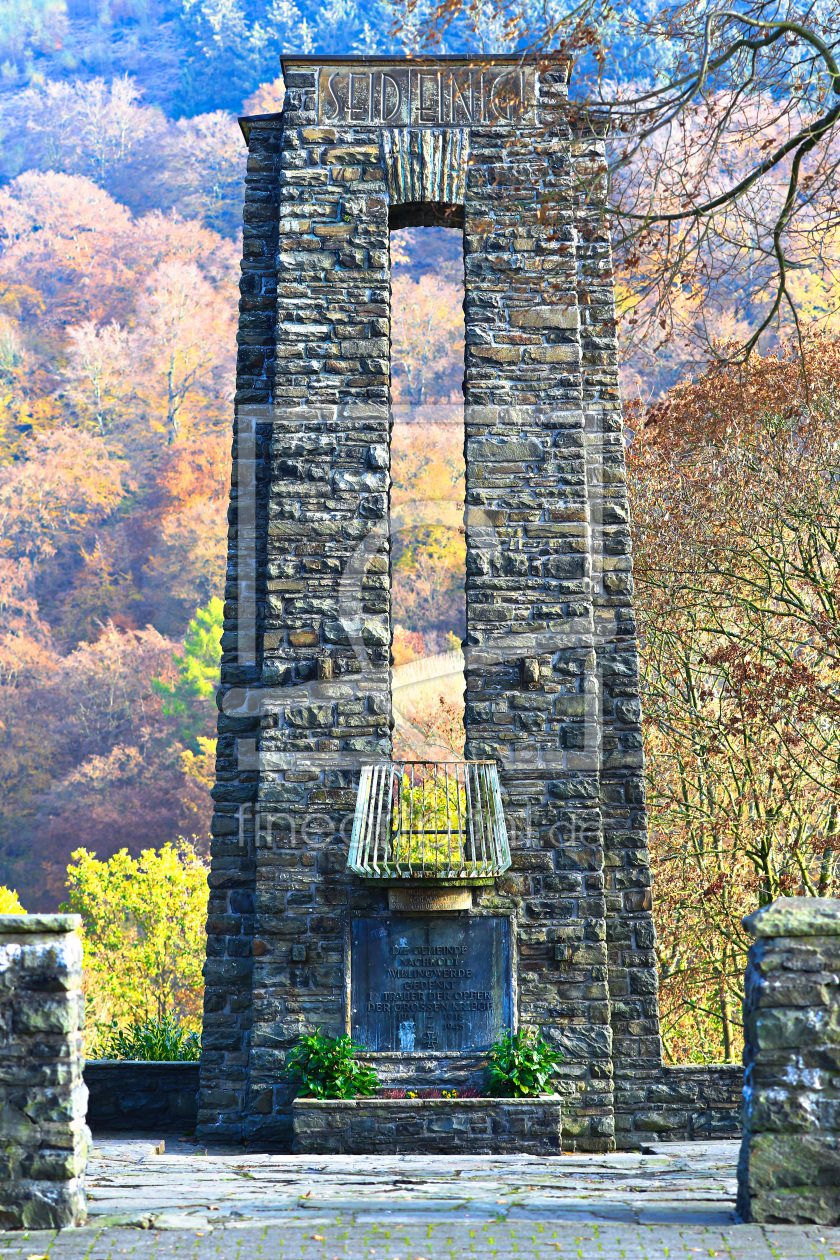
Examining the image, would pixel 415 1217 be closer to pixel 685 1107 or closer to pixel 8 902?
pixel 685 1107

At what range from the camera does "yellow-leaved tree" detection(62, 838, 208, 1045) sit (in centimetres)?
2009

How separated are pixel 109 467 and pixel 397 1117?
112 feet

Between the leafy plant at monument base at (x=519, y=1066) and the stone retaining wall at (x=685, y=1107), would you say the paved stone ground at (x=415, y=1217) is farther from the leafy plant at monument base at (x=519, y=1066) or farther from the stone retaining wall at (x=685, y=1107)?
the stone retaining wall at (x=685, y=1107)

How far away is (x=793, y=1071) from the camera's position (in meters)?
3.89

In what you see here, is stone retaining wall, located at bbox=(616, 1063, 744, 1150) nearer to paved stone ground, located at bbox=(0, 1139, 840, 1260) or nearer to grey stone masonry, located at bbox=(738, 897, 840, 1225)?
paved stone ground, located at bbox=(0, 1139, 840, 1260)

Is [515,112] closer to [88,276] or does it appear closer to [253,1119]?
[253,1119]

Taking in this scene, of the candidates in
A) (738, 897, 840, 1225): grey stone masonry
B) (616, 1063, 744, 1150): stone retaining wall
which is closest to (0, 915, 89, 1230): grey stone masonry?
(738, 897, 840, 1225): grey stone masonry

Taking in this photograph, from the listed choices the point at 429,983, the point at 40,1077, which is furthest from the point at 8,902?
the point at 40,1077

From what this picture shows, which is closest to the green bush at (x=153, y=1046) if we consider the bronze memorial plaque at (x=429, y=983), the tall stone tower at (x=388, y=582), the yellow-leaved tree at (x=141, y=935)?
the tall stone tower at (x=388, y=582)

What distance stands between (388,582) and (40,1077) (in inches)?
160

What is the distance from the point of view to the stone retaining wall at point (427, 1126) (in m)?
6.32

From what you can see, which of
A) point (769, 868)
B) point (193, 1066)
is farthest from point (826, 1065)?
point (769, 868)

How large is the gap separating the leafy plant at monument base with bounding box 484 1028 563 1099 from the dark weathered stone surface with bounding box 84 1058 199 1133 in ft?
7.00

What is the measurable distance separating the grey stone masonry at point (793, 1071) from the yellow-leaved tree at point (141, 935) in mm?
17081
